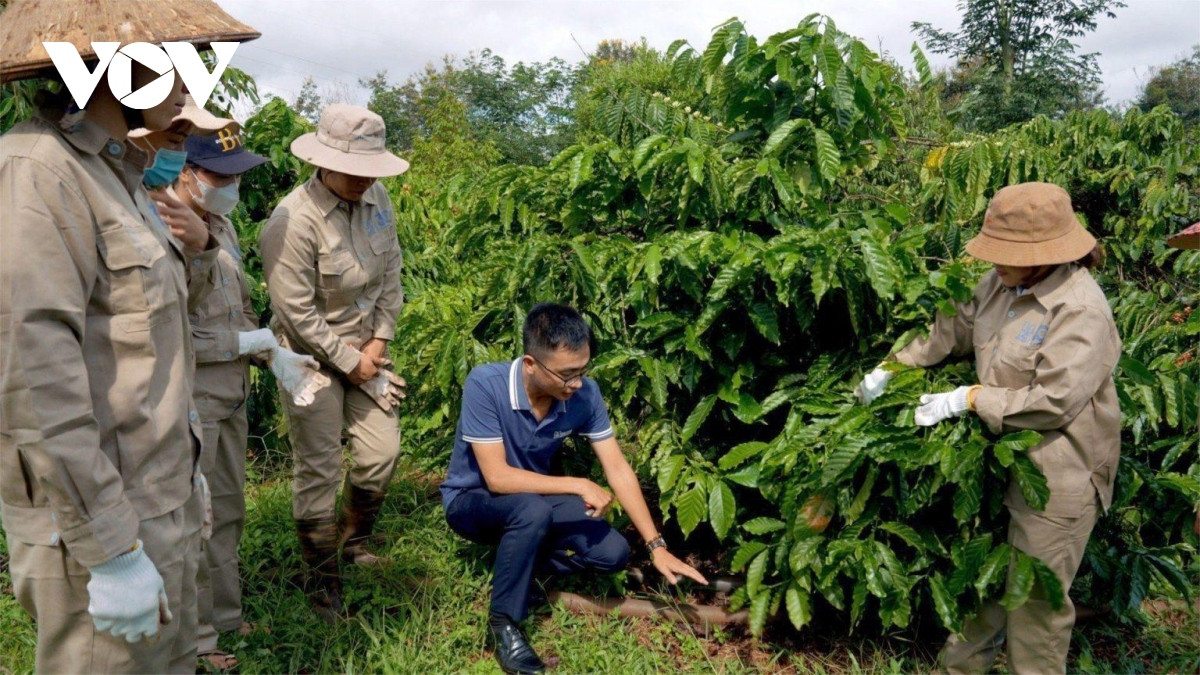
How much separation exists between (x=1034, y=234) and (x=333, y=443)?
2403 millimetres

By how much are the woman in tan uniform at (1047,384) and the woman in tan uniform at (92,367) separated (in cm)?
209

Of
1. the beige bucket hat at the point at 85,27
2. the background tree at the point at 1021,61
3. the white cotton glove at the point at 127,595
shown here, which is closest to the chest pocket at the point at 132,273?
the beige bucket hat at the point at 85,27

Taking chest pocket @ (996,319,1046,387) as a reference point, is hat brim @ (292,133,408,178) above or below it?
above

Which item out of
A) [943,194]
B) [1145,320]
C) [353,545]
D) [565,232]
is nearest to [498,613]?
[353,545]

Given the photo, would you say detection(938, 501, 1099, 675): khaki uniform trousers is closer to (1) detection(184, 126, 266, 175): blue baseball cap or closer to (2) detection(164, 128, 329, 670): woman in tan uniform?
(2) detection(164, 128, 329, 670): woman in tan uniform

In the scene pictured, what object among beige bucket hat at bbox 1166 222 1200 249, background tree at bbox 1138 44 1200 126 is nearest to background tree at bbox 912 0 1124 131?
background tree at bbox 1138 44 1200 126

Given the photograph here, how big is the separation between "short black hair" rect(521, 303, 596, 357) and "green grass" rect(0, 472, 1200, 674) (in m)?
1.02

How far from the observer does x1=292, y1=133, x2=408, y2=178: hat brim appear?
3.31 metres

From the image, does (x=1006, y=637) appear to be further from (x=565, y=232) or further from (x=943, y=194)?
(x=565, y=232)

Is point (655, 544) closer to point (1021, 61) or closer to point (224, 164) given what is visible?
point (224, 164)

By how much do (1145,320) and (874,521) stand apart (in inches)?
65.2

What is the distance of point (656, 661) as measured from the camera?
321 cm

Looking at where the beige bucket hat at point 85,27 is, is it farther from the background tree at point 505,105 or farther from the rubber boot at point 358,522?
the background tree at point 505,105

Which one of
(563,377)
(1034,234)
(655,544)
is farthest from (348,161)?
(1034,234)
